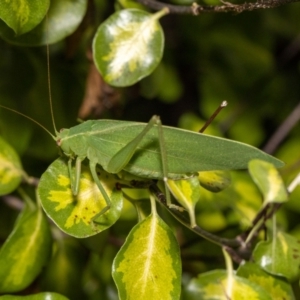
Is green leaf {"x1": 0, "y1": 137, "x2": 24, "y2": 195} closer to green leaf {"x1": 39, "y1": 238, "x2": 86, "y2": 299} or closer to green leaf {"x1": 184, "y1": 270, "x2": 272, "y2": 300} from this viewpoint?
green leaf {"x1": 39, "y1": 238, "x2": 86, "y2": 299}

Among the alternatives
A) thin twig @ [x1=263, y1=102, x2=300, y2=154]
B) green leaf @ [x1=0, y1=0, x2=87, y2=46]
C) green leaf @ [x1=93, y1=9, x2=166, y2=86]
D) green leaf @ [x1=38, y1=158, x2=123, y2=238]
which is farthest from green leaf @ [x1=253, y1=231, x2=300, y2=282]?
thin twig @ [x1=263, y1=102, x2=300, y2=154]

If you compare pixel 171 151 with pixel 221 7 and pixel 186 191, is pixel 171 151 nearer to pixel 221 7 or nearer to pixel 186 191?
pixel 186 191

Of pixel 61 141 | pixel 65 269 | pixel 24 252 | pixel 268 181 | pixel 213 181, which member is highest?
pixel 268 181

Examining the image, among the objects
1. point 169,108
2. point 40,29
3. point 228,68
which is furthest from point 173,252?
point 169,108

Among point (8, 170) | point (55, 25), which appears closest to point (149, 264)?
point (8, 170)

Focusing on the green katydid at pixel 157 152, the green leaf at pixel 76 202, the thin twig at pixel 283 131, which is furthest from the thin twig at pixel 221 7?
the thin twig at pixel 283 131

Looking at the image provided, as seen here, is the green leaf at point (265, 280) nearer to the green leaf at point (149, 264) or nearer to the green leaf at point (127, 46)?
the green leaf at point (149, 264)

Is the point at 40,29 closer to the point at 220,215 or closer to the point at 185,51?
the point at 220,215

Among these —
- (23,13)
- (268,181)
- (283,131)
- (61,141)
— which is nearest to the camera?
(268,181)
